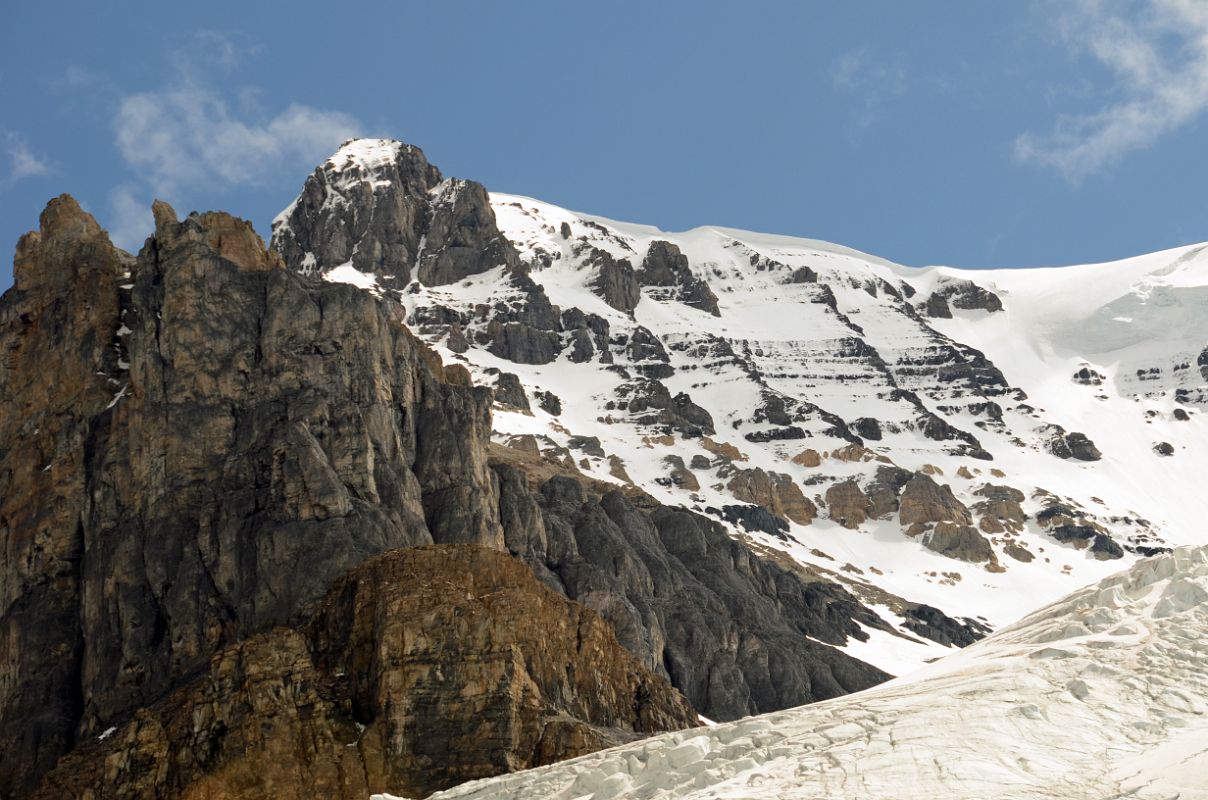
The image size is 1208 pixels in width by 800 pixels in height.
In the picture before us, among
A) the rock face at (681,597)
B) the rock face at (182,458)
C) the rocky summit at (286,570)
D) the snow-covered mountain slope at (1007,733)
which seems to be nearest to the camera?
the snow-covered mountain slope at (1007,733)

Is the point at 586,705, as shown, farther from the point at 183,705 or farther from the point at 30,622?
the point at 30,622

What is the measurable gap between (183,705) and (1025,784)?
1786 inches

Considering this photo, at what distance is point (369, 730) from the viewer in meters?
64.6

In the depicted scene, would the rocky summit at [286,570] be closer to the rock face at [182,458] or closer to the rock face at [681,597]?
the rock face at [182,458]

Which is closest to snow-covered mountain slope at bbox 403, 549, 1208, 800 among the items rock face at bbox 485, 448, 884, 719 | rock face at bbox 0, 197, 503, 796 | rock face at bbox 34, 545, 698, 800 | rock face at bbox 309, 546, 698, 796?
rock face at bbox 309, 546, 698, 796

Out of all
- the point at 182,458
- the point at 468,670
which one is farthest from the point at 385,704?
the point at 182,458

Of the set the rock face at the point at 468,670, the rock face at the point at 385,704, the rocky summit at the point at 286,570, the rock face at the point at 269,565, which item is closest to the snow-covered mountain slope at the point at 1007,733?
the rock face at the point at 468,670

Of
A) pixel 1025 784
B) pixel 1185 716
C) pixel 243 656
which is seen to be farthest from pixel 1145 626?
pixel 243 656

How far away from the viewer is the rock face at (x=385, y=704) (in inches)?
2479

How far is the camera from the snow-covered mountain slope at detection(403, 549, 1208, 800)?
3284 cm

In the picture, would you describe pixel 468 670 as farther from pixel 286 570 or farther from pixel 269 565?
pixel 269 565

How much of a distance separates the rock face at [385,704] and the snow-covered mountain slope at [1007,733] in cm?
2040

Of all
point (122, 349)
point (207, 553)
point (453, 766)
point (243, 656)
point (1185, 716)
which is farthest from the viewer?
point (122, 349)

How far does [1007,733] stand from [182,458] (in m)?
73.1
